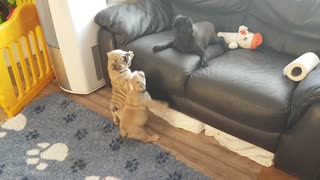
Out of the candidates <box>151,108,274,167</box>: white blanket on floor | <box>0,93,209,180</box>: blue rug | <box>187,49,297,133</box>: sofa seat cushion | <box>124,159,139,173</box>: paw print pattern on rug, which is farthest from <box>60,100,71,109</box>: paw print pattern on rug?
<box>187,49,297,133</box>: sofa seat cushion

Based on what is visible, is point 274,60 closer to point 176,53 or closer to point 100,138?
point 176,53

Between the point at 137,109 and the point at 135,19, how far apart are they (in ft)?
2.08

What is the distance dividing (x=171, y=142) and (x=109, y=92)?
71cm

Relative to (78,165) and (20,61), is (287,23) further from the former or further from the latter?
(20,61)

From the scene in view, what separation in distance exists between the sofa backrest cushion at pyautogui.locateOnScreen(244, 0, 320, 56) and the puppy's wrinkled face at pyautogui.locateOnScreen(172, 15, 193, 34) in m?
0.52

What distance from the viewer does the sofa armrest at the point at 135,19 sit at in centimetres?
185

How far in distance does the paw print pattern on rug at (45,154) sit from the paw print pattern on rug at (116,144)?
258 mm

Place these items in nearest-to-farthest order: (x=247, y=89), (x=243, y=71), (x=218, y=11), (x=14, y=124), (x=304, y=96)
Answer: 1. (x=304, y=96)
2. (x=247, y=89)
3. (x=243, y=71)
4. (x=14, y=124)
5. (x=218, y=11)

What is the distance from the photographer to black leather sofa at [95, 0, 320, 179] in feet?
4.38

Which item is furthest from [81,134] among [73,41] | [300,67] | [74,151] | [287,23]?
[287,23]

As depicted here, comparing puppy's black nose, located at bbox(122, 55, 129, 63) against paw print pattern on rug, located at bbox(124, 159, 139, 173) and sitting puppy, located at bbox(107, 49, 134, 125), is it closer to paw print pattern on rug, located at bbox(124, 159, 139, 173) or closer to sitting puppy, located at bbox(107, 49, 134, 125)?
sitting puppy, located at bbox(107, 49, 134, 125)

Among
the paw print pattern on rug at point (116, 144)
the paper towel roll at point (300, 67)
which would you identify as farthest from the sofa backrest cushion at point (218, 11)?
the paw print pattern on rug at point (116, 144)

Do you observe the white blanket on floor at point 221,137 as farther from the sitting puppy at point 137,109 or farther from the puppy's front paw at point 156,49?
the puppy's front paw at point 156,49

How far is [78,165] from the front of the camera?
62.4 inches
